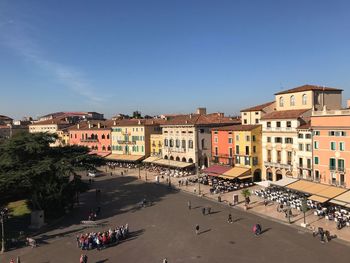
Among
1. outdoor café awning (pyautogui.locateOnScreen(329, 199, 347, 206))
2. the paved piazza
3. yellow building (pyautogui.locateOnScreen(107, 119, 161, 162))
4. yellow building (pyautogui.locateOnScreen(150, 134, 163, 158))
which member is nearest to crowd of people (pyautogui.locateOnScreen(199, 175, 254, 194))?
the paved piazza

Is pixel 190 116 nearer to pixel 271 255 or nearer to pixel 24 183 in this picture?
pixel 24 183

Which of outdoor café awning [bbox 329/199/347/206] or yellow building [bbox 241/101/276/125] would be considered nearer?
outdoor café awning [bbox 329/199/347/206]

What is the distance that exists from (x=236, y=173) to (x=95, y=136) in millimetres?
55659

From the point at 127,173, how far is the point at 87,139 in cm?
2997

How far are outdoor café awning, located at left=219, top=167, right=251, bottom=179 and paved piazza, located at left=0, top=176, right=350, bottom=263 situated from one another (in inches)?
471

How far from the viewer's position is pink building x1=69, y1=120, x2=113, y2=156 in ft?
334

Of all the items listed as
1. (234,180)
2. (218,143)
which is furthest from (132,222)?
(218,143)

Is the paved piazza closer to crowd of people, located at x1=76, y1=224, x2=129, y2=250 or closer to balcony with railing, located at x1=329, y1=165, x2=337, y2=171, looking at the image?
crowd of people, located at x1=76, y1=224, x2=129, y2=250

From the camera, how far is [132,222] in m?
42.0

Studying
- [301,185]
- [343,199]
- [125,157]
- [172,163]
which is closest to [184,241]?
[343,199]

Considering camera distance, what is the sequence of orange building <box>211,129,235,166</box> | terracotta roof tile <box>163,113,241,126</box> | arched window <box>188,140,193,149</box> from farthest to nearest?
terracotta roof tile <box>163,113,241,126</box>
arched window <box>188,140,193,149</box>
orange building <box>211,129,235,166</box>

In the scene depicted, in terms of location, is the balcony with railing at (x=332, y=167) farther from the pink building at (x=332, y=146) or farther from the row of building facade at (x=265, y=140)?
the row of building facade at (x=265, y=140)

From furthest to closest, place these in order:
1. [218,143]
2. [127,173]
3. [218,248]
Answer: [127,173], [218,143], [218,248]

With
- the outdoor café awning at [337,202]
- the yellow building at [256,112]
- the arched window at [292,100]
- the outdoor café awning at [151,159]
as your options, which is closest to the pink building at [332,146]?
the outdoor café awning at [337,202]
